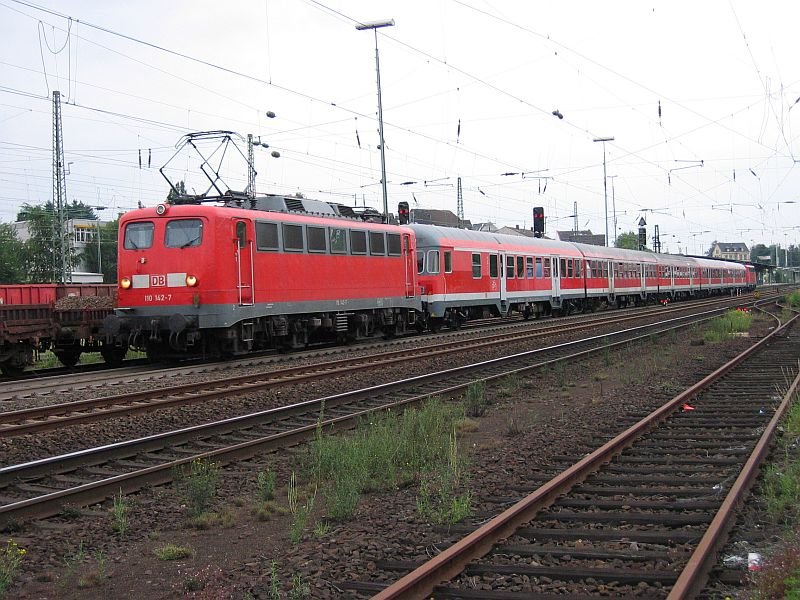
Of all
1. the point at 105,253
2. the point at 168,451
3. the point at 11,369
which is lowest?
the point at 168,451

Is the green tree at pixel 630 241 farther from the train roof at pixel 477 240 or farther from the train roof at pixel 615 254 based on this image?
the train roof at pixel 477 240

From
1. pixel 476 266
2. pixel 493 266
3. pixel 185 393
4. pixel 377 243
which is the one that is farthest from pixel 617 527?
pixel 493 266

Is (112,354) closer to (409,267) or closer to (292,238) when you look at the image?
(292,238)

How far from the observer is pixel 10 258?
5744 centimetres

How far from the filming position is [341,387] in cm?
1336

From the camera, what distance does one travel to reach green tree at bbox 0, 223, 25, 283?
56594mm

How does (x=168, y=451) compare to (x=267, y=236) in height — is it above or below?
below

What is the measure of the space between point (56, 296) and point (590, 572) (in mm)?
15797

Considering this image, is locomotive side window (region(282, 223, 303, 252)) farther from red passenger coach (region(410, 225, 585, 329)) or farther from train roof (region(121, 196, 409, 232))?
red passenger coach (region(410, 225, 585, 329))

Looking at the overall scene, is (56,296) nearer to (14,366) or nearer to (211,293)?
(14,366)

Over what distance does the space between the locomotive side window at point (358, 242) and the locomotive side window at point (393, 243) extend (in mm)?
1230

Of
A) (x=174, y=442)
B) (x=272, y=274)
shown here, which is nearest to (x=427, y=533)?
(x=174, y=442)

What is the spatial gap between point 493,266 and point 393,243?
7703 mm

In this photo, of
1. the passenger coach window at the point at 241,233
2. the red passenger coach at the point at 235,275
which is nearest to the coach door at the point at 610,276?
the red passenger coach at the point at 235,275
